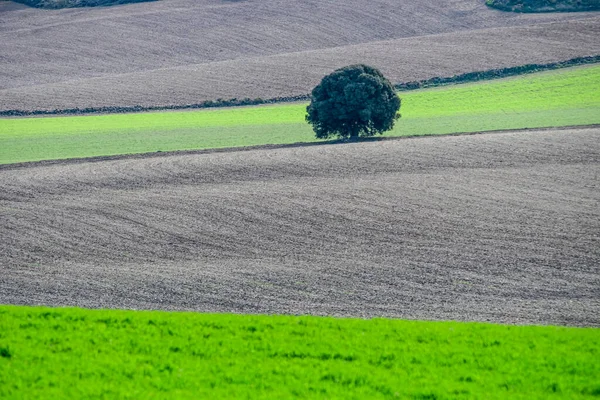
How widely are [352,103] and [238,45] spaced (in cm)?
3591

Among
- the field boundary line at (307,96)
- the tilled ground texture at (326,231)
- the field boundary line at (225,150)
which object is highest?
the field boundary line at (307,96)

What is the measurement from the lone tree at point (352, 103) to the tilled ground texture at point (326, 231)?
278 centimetres

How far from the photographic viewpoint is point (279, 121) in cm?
5050

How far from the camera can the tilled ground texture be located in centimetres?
2020

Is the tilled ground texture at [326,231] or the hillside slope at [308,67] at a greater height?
the hillside slope at [308,67]

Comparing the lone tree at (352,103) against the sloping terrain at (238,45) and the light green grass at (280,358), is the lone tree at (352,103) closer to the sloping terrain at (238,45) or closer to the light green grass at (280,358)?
the sloping terrain at (238,45)

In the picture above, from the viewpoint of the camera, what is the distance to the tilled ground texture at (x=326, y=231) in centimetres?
2020

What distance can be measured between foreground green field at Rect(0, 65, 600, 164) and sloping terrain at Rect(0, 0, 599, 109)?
16.2ft

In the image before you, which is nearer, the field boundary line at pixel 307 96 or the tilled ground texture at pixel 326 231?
the tilled ground texture at pixel 326 231

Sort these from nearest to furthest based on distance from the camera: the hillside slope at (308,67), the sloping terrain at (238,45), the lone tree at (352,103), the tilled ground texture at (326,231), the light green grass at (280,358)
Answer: the light green grass at (280,358) → the tilled ground texture at (326,231) → the lone tree at (352,103) → the hillside slope at (308,67) → the sloping terrain at (238,45)

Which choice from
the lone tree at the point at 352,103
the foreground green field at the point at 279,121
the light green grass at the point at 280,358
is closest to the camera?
the light green grass at the point at 280,358

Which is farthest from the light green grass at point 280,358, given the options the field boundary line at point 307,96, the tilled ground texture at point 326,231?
the field boundary line at point 307,96

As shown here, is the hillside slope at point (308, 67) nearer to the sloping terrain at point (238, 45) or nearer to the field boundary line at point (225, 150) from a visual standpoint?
the sloping terrain at point (238, 45)

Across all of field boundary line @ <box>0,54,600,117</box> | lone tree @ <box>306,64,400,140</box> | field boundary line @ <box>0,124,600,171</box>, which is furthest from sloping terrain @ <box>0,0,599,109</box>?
field boundary line @ <box>0,124,600,171</box>
